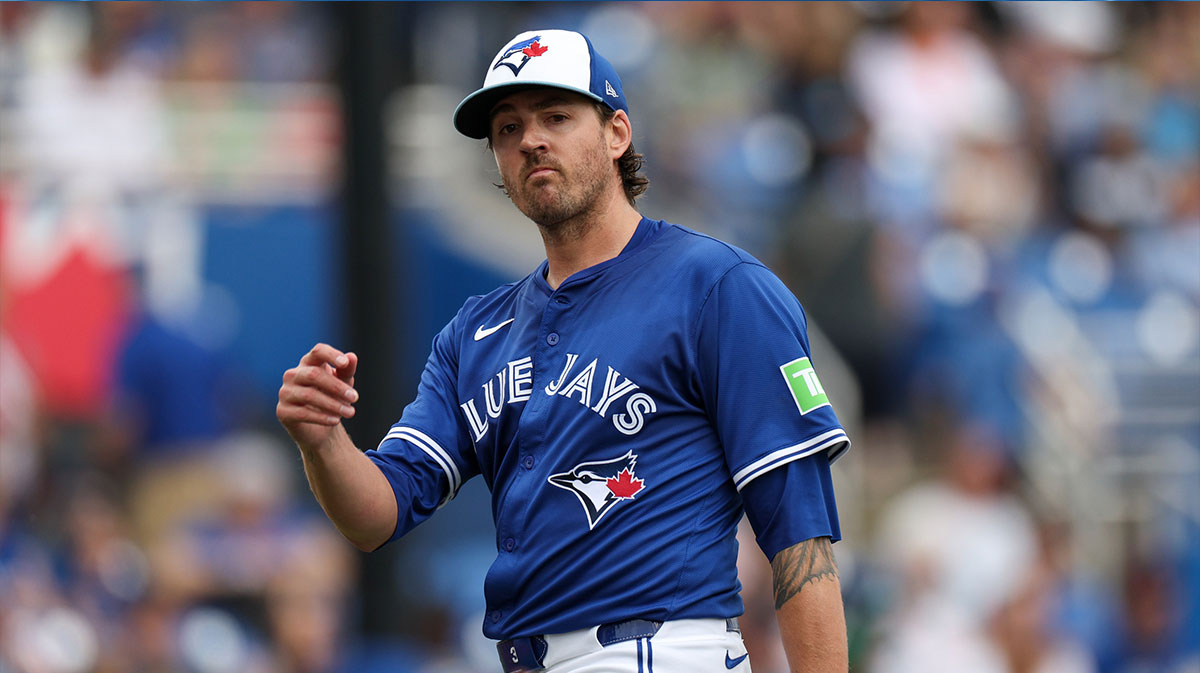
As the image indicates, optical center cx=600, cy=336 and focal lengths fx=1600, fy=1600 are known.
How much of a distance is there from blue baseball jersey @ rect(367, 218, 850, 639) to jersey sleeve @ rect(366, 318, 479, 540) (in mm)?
221

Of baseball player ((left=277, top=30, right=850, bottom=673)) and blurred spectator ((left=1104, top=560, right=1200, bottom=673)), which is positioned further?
blurred spectator ((left=1104, top=560, right=1200, bottom=673))

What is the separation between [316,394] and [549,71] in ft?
2.81

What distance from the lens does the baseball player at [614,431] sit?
3.28 m

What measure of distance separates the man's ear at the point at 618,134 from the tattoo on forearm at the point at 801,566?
0.99 meters

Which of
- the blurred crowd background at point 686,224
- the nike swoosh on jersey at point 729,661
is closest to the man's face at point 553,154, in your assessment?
the nike swoosh on jersey at point 729,661

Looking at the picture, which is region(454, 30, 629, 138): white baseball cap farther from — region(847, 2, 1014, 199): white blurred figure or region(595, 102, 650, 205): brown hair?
region(847, 2, 1014, 199): white blurred figure

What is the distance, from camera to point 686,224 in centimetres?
1005

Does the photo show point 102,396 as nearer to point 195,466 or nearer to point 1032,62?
point 195,466

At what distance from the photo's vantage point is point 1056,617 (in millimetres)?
9617

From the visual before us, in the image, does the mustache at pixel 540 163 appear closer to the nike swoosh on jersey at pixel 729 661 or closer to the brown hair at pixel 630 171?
the brown hair at pixel 630 171

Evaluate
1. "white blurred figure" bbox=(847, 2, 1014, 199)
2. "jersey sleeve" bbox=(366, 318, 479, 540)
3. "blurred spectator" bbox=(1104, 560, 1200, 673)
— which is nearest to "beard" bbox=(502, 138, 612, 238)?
"jersey sleeve" bbox=(366, 318, 479, 540)

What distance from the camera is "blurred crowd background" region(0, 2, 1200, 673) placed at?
9219 millimetres

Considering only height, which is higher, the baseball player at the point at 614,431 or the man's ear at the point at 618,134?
the man's ear at the point at 618,134

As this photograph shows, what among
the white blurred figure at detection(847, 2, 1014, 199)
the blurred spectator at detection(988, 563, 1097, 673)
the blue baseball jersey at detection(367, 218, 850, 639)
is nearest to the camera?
the blue baseball jersey at detection(367, 218, 850, 639)
